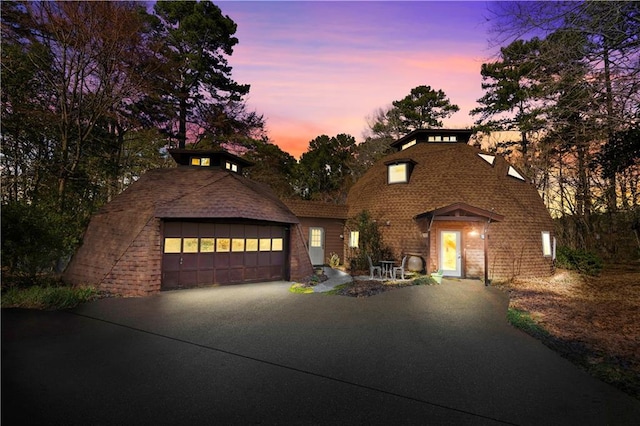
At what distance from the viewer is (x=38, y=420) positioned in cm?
328

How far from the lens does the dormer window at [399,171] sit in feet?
57.7

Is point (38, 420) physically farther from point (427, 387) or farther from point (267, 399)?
point (427, 387)

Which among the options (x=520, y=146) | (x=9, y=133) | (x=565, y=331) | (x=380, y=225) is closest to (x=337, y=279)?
(x=380, y=225)

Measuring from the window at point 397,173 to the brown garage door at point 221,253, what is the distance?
782 centimetres

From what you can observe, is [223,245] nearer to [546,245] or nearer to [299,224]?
[299,224]

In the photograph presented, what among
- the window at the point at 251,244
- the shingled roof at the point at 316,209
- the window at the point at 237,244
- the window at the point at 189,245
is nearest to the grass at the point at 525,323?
the window at the point at 251,244

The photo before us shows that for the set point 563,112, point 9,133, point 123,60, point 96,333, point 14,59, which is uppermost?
point 123,60

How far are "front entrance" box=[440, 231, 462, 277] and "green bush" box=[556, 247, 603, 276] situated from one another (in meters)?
7.66

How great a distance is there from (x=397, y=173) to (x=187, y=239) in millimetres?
12162

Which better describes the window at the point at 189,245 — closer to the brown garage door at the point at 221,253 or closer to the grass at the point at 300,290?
the brown garage door at the point at 221,253

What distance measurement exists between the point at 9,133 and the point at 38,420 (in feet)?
54.1

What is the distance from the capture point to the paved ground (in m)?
3.45

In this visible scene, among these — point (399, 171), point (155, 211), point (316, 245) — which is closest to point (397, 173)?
point (399, 171)

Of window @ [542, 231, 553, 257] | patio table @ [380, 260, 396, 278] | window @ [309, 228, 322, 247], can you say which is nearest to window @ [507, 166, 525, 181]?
window @ [542, 231, 553, 257]
